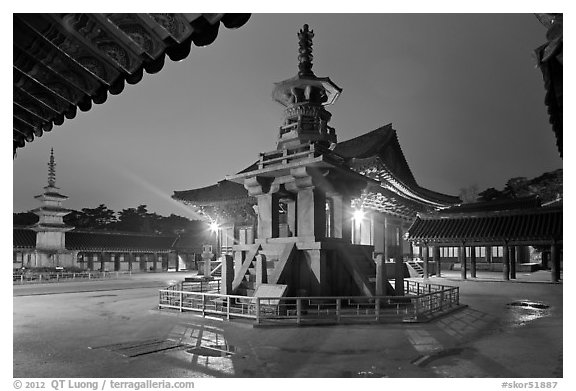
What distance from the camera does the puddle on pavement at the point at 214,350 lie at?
8125 millimetres

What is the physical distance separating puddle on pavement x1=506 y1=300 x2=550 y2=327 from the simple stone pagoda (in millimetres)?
37328

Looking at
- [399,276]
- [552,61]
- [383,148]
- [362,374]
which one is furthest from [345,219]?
[383,148]

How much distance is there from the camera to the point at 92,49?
5.27 metres

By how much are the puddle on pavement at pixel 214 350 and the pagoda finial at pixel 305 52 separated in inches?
512

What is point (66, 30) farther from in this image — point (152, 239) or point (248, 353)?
point (152, 239)

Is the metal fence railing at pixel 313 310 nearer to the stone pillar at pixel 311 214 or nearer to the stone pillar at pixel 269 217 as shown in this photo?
the stone pillar at pixel 311 214

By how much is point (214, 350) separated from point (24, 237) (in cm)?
3751

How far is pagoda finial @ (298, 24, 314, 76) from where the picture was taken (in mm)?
18859

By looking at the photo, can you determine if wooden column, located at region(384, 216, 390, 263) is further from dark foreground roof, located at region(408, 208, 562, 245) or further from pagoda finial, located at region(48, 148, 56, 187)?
pagoda finial, located at region(48, 148, 56, 187)

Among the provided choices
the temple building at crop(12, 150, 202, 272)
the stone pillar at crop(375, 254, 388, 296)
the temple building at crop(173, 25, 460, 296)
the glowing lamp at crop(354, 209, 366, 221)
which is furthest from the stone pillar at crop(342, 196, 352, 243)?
the temple building at crop(12, 150, 202, 272)

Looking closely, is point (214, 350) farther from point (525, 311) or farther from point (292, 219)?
point (525, 311)
